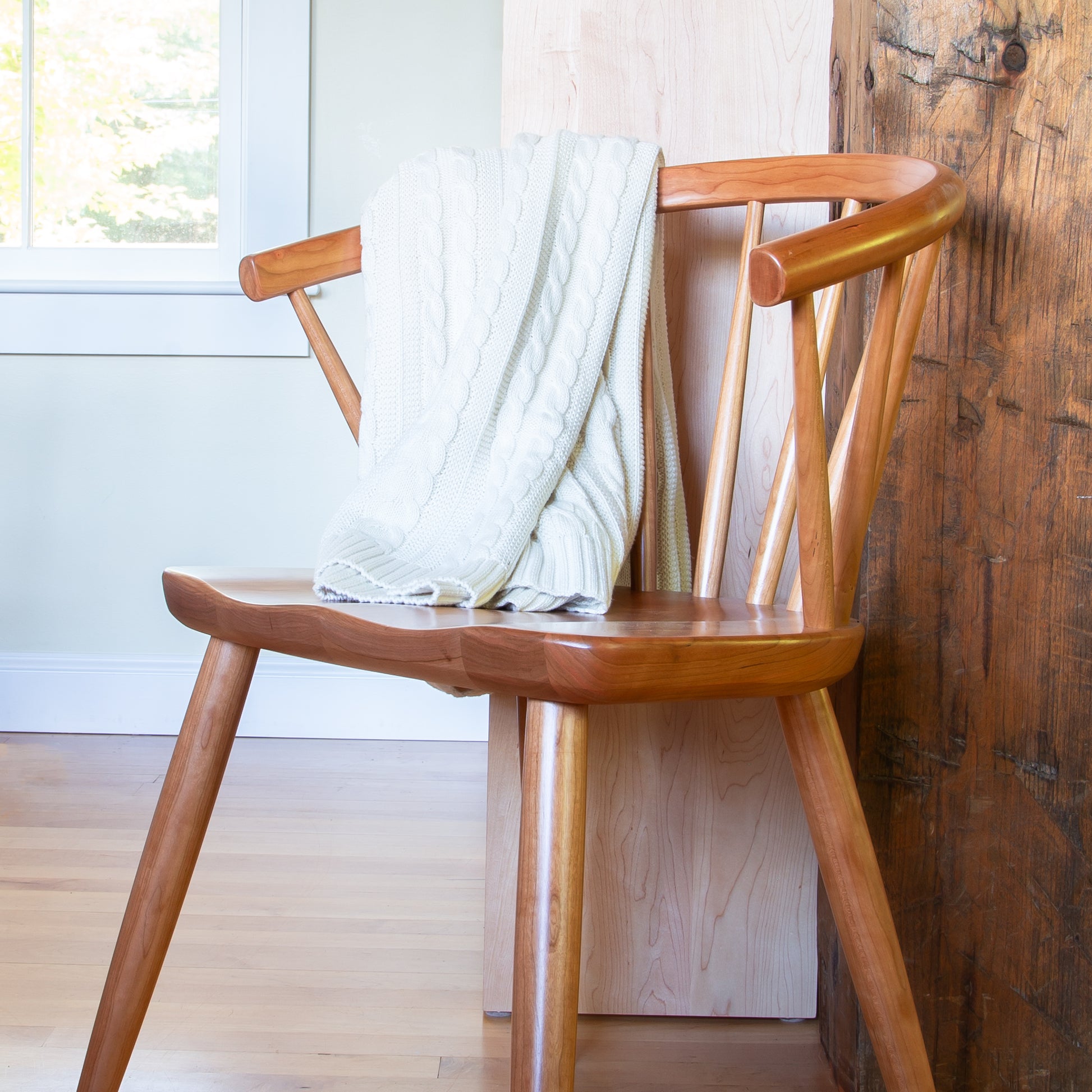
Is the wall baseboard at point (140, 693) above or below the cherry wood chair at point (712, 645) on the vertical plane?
below

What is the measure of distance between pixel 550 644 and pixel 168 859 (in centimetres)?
36

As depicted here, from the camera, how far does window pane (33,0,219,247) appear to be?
1.87 m

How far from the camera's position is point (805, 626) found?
1.83 ft

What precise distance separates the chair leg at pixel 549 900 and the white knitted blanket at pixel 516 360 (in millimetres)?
231

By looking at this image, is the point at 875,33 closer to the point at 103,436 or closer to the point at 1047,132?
the point at 1047,132

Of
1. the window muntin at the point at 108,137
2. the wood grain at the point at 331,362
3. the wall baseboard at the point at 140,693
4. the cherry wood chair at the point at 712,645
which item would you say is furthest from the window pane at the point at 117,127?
the cherry wood chair at the point at 712,645

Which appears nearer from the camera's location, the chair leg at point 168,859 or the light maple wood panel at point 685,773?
the chair leg at point 168,859

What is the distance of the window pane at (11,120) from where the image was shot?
6.12 feet

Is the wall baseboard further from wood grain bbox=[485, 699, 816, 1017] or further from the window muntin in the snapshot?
wood grain bbox=[485, 699, 816, 1017]

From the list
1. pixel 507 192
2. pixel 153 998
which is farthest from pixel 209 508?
pixel 507 192

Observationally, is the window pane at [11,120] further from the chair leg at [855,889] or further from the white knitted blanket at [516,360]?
the chair leg at [855,889]

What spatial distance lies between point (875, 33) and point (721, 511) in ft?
1.27

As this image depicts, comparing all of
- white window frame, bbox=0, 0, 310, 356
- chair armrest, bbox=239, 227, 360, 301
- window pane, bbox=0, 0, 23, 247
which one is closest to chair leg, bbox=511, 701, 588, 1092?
chair armrest, bbox=239, 227, 360, 301

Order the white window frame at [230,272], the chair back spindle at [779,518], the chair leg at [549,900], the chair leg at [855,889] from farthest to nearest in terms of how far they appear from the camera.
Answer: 1. the white window frame at [230,272]
2. the chair back spindle at [779,518]
3. the chair leg at [855,889]
4. the chair leg at [549,900]
